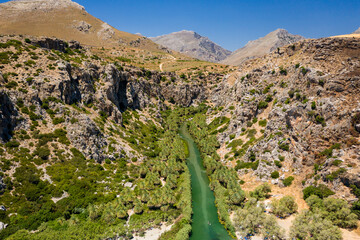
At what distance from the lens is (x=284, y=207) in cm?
4538

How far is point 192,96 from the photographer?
16188cm

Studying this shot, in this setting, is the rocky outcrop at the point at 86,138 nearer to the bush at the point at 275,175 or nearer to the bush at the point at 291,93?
the bush at the point at 275,175

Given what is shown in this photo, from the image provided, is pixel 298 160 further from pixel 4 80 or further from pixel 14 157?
pixel 4 80

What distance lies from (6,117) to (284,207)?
2888 inches

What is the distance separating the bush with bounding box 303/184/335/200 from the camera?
149 ft

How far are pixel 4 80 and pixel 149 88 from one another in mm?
83646

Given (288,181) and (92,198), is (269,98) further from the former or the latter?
(92,198)

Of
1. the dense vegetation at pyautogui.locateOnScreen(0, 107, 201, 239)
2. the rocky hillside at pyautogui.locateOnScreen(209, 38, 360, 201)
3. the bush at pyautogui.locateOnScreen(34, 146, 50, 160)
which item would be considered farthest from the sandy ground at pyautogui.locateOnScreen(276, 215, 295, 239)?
the bush at pyautogui.locateOnScreen(34, 146, 50, 160)

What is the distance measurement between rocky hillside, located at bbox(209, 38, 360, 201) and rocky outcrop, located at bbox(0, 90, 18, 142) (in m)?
67.1

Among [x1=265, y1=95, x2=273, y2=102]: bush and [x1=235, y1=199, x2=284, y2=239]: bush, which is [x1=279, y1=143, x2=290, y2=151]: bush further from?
[x1=265, y1=95, x2=273, y2=102]: bush

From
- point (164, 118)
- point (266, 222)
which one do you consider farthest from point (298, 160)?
point (164, 118)

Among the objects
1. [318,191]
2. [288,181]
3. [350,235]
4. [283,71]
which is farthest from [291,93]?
[350,235]

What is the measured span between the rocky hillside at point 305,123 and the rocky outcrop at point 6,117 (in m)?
67.1

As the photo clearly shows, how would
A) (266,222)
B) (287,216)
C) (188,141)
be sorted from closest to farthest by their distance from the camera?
(266,222), (287,216), (188,141)
